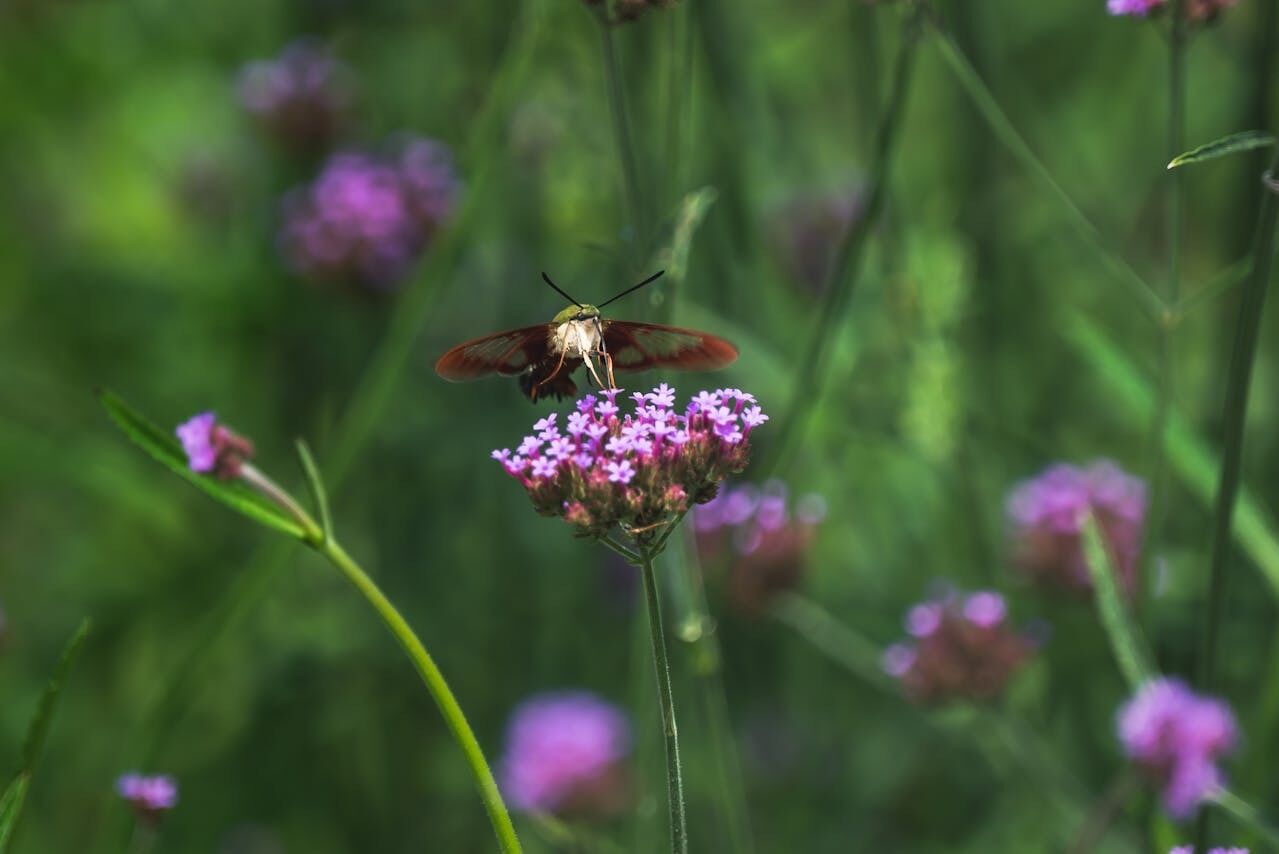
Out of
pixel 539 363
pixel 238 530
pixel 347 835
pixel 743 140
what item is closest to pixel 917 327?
pixel 743 140

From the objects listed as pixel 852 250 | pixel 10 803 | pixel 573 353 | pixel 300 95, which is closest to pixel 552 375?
pixel 573 353

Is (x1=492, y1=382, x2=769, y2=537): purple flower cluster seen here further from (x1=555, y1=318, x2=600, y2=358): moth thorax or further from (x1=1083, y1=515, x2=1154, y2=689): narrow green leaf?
(x1=1083, y1=515, x2=1154, y2=689): narrow green leaf

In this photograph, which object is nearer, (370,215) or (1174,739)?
(1174,739)

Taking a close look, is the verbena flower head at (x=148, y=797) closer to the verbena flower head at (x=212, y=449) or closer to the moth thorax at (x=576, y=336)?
the verbena flower head at (x=212, y=449)

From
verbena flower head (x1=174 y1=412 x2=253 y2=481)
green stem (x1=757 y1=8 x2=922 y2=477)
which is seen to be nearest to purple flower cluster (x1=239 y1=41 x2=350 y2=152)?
green stem (x1=757 y1=8 x2=922 y2=477)

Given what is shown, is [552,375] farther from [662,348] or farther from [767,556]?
[767,556]

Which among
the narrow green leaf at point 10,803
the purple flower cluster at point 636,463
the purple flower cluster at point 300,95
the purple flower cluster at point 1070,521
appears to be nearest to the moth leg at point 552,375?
the purple flower cluster at point 636,463
